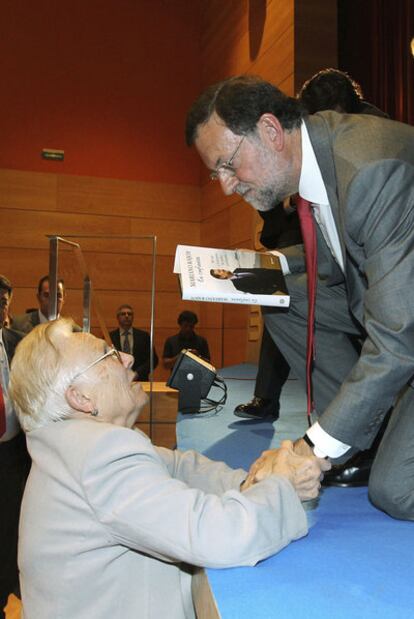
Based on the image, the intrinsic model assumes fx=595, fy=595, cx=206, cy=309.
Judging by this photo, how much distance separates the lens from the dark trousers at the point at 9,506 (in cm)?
192

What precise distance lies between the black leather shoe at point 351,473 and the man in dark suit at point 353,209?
0.20 meters

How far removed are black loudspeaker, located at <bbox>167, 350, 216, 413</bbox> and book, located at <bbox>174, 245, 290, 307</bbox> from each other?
1074mm

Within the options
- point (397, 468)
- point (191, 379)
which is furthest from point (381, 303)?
point (191, 379)

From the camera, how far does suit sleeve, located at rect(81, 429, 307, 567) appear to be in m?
0.80

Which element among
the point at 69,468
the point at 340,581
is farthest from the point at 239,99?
the point at 340,581

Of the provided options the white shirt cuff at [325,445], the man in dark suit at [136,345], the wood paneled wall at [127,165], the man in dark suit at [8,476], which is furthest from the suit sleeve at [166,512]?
the wood paneled wall at [127,165]

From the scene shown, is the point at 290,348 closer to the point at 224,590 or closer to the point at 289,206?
the point at 289,206

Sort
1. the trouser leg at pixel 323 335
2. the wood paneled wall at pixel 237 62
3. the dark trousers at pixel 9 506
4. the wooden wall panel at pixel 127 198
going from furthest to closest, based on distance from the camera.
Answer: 1. the wooden wall panel at pixel 127 198
2. the wood paneled wall at pixel 237 62
3. the dark trousers at pixel 9 506
4. the trouser leg at pixel 323 335

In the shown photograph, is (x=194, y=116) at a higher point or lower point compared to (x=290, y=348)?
higher

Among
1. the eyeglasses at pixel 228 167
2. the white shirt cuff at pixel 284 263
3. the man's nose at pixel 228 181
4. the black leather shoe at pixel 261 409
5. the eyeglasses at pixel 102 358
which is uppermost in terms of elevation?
the eyeglasses at pixel 228 167

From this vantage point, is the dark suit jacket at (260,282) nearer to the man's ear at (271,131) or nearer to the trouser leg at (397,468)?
the man's ear at (271,131)

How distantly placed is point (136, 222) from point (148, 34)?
7.03ft

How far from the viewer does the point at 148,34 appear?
6812mm

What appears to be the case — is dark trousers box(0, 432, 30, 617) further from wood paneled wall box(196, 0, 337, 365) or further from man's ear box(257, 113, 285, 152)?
wood paneled wall box(196, 0, 337, 365)
